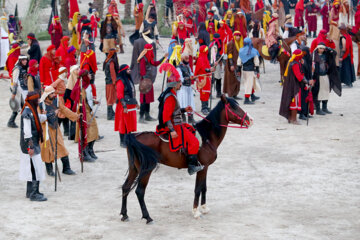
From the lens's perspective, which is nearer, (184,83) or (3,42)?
(184,83)

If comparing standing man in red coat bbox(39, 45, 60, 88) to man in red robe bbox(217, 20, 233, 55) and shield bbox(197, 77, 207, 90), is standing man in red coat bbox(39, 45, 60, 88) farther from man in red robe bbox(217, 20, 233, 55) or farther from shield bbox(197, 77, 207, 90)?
man in red robe bbox(217, 20, 233, 55)

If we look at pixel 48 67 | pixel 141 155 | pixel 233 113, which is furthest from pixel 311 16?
pixel 141 155

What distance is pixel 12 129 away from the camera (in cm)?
1409

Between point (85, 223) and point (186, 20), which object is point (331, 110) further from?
point (85, 223)

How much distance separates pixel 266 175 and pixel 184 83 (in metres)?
3.56

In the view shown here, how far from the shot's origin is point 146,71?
47.5ft

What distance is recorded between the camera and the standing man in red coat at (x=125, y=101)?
1188 centimetres

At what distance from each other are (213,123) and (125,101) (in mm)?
3295

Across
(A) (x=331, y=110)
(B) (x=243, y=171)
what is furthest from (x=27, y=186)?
(A) (x=331, y=110)

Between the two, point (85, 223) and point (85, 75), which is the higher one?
point (85, 75)

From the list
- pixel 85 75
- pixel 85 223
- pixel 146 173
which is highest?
pixel 85 75

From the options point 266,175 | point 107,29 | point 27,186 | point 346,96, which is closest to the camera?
point 27,186

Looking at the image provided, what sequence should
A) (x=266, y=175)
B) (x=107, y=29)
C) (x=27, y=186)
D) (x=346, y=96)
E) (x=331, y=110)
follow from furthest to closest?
(x=107, y=29) → (x=346, y=96) → (x=331, y=110) → (x=266, y=175) → (x=27, y=186)

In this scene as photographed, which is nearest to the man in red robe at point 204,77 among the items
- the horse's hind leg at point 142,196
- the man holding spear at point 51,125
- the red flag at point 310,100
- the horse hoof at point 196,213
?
the red flag at point 310,100
